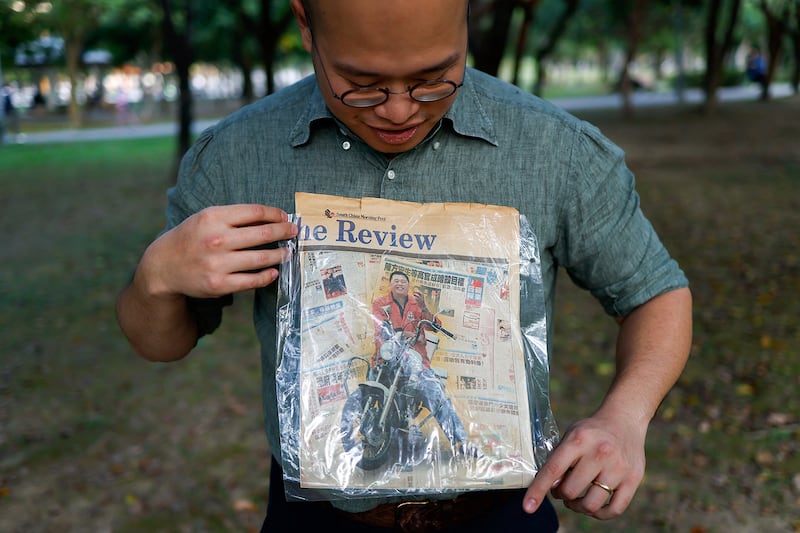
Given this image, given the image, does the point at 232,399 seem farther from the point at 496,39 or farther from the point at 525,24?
the point at 525,24

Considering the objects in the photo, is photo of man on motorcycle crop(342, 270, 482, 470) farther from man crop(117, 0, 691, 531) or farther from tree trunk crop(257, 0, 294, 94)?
tree trunk crop(257, 0, 294, 94)

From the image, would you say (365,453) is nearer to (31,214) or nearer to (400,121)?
(400,121)

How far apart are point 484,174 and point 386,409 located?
19.5 inches

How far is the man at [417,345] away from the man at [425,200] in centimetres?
17

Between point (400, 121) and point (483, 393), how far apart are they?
0.51 m

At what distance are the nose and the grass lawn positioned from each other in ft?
9.70

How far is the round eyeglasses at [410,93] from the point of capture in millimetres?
1325

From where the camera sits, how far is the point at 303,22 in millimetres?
1465

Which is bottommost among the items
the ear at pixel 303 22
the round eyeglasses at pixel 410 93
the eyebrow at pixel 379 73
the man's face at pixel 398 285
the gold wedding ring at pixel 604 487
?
the gold wedding ring at pixel 604 487

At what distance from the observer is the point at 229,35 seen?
29750 mm

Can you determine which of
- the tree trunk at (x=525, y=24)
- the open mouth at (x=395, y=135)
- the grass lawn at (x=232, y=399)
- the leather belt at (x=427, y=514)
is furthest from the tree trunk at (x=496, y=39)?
the leather belt at (x=427, y=514)

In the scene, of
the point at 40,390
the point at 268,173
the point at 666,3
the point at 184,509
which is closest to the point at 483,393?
the point at 268,173

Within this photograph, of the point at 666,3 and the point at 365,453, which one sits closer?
the point at 365,453

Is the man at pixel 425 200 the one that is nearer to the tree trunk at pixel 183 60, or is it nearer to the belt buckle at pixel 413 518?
the belt buckle at pixel 413 518
